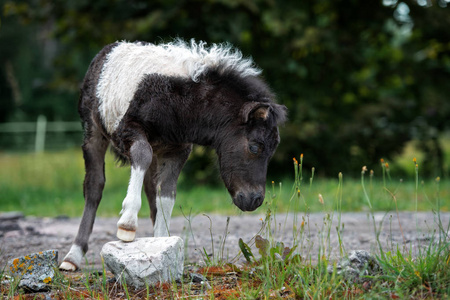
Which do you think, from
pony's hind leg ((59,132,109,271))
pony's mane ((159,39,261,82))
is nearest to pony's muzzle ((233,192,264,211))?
pony's mane ((159,39,261,82))

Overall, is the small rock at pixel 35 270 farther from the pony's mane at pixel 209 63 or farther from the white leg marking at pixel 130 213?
the pony's mane at pixel 209 63

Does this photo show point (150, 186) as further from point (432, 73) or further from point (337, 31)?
point (432, 73)

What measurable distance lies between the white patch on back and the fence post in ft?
68.7

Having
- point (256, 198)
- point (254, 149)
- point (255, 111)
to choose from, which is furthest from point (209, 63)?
point (256, 198)

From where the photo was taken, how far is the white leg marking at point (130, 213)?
13.5 feet

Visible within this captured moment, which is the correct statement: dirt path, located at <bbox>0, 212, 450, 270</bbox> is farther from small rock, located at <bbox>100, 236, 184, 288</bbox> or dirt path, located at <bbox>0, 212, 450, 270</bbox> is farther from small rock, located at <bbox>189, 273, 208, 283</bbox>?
small rock, located at <bbox>100, 236, 184, 288</bbox>

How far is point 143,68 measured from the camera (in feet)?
15.9

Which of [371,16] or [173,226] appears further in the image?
[371,16]

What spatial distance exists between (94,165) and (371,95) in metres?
9.25

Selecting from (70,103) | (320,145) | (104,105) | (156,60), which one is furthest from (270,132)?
(70,103)

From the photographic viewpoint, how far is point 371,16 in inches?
484

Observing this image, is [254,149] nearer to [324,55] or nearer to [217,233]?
[217,233]

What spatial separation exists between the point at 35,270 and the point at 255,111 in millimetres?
2112

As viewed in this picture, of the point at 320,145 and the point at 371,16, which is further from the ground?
the point at 371,16
